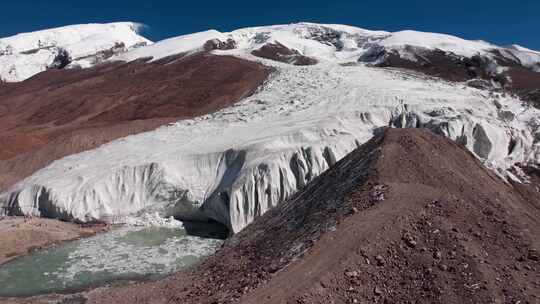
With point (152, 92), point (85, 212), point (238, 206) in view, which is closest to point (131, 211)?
point (85, 212)

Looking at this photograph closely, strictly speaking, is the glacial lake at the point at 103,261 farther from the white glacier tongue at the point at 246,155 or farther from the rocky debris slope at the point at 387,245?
the white glacier tongue at the point at 246,155

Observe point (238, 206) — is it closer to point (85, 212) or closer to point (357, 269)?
point (85, 212)

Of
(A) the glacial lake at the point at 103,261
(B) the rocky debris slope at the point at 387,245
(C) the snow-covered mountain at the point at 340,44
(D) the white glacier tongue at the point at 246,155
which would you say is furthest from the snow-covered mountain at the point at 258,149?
(C) the snow-covered mountain at the point at 340,44

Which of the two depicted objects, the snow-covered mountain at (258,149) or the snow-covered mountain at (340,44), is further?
the snow-covered mountain at (340,44)

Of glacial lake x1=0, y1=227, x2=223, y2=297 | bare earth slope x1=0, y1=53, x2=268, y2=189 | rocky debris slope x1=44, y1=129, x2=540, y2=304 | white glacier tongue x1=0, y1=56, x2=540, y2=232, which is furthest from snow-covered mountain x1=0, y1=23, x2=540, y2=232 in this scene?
rocky debris slope x1=44, y1=129, x2=540, y2=304

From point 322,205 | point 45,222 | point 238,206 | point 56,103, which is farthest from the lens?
point 56,103

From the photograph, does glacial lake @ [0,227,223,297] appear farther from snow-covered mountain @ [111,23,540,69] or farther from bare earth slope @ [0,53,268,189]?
snow-covered mountain @ [111,23,540,69]
